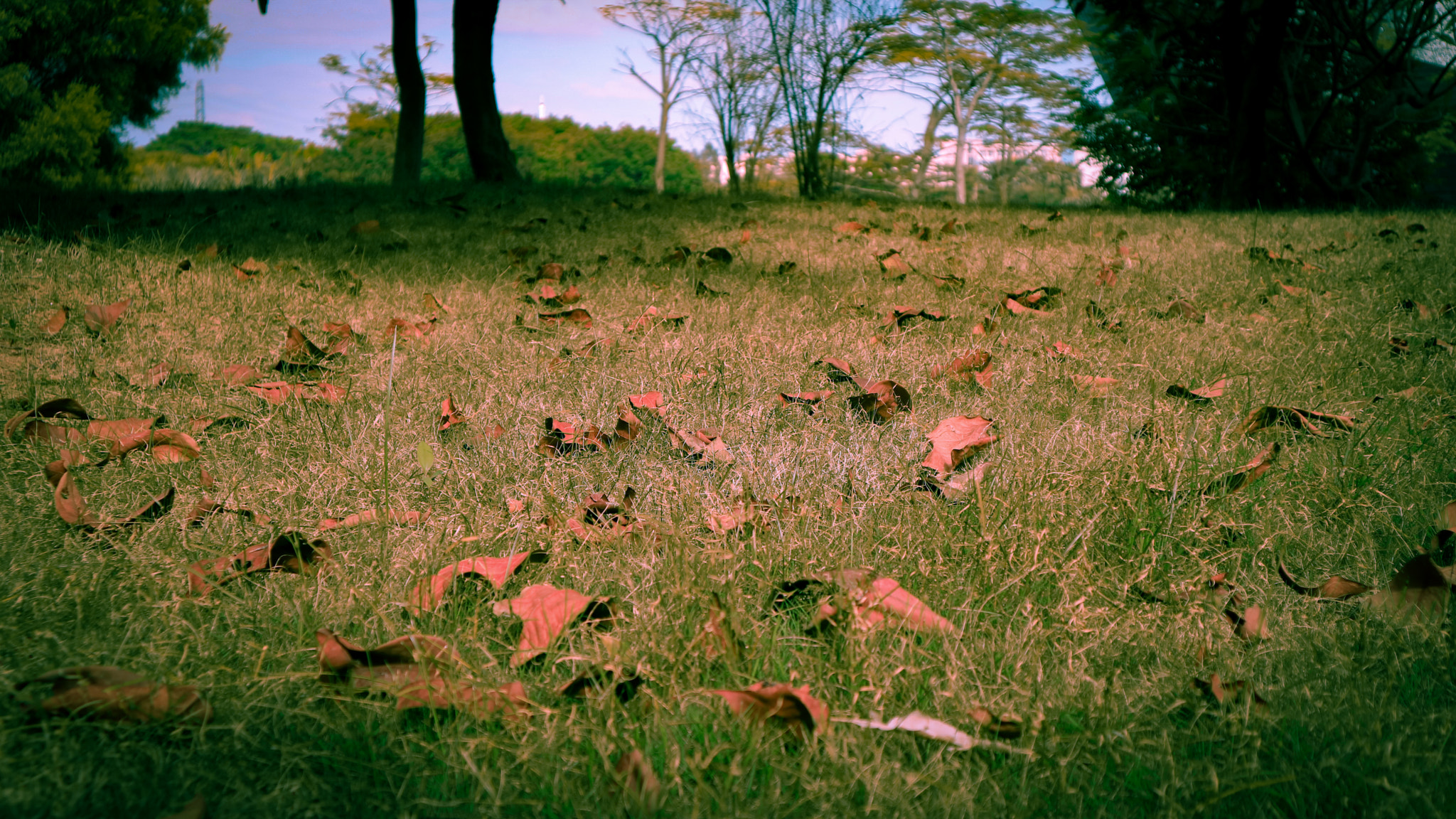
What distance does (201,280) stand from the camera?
130 inches

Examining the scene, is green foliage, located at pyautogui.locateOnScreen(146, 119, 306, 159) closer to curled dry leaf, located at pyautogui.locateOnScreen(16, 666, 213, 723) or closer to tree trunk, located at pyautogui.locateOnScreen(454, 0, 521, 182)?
tree trunk, located at pyautogui.locateOnScreen(454, 0, 521, 182)

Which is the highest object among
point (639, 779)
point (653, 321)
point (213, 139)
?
point (213, 139)

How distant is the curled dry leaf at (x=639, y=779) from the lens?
868 mm

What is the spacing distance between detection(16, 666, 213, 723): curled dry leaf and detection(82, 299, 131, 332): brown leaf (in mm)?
2225

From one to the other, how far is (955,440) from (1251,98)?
8291 mm

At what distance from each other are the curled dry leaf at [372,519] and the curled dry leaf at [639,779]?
0.76 m

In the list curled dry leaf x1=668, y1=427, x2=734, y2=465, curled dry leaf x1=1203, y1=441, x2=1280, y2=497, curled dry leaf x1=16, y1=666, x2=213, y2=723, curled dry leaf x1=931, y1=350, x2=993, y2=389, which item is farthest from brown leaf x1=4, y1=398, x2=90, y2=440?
curled dry leaf x1=1203, y1=441, x2=1280, y2=497

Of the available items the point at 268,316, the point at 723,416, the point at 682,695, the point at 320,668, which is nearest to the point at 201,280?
the point at 268,316

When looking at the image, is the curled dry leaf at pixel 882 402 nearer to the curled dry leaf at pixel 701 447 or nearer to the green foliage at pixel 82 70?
the curled dry leaf at pixel 701 447

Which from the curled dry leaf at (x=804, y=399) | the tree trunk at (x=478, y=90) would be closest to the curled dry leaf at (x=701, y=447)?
the curled dry leaf at (x=804, y=399)

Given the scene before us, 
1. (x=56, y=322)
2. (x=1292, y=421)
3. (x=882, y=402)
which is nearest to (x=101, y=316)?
(x=56, y=322)

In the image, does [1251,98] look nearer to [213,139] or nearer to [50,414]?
[50,414]

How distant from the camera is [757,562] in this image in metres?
1.34

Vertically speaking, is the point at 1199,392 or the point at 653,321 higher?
the point at 653,321
